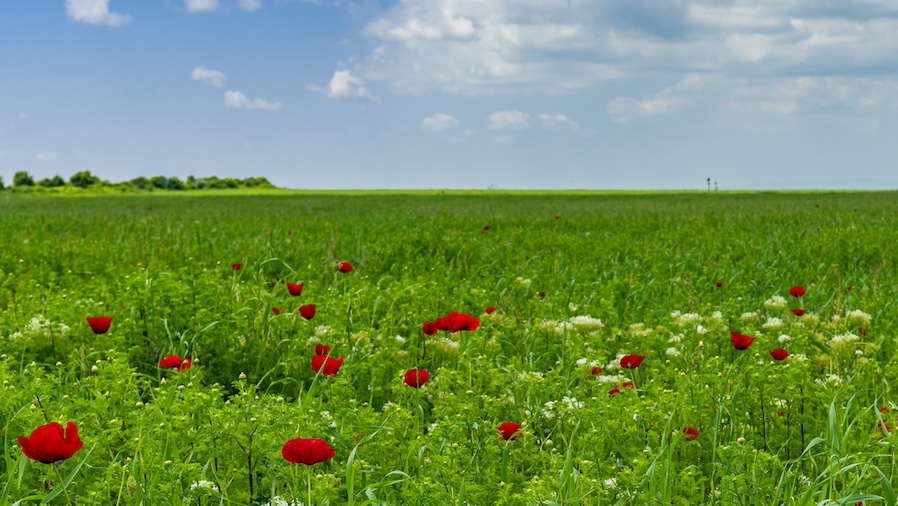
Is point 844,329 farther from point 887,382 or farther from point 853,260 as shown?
point 853,260

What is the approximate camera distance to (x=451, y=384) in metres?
3.24

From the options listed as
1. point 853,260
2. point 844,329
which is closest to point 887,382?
point 844,329

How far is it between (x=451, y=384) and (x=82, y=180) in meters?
76.1

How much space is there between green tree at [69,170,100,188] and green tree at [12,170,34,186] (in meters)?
5.24

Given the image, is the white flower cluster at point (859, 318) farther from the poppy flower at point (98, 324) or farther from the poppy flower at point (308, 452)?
the poppy flower at point (98, 324)

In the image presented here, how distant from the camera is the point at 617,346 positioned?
4.58 m

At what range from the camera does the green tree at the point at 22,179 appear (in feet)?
241

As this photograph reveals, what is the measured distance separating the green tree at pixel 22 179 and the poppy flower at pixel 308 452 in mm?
81245

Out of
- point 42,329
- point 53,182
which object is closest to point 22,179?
point 53,182

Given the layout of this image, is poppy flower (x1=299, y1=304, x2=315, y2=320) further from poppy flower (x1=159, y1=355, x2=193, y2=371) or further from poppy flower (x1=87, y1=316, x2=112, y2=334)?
poppy flower (x1=87, y1=316, x2=112, y2=334)

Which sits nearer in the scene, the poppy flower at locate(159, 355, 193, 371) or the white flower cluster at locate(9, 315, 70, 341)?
the poppy flower at locate(159, 355, 193, 371)

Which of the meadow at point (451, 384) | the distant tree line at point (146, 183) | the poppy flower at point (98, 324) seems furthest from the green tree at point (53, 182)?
the poppy flower at point (98, 324)

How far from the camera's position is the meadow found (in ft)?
7.95

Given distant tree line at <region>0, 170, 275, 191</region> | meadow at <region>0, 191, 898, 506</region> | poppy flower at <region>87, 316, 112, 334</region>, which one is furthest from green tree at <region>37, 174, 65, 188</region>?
poppy flower at <region>87, 316, 112, 334</region>
